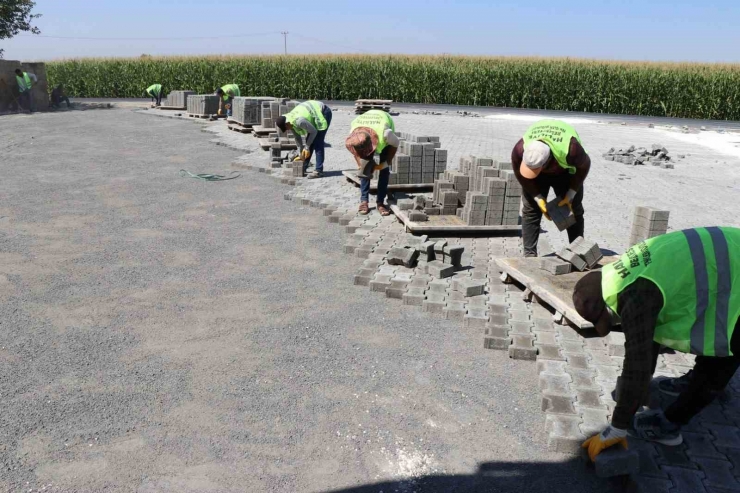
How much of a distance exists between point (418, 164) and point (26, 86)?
69.6 feet

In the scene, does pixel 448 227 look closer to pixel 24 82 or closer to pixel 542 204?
pixel 542 204

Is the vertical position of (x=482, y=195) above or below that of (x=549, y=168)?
below

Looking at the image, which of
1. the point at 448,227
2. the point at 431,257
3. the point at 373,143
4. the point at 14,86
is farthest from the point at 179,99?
the point at 431,257

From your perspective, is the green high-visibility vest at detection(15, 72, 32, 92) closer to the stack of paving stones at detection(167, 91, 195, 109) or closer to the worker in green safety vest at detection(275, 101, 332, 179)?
the stack of paving stones at detection(167, 91, 195, 109)

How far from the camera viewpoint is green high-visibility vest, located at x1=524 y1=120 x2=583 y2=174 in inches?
232

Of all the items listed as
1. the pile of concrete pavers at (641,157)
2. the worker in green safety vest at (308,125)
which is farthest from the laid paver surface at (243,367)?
the pile of concrete pavers at (641,157)

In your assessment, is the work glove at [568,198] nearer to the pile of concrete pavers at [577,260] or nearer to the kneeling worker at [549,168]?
the kneeling worker at [549,168]

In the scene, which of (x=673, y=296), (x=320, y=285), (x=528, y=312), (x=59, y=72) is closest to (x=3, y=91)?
(x=59, y=72)

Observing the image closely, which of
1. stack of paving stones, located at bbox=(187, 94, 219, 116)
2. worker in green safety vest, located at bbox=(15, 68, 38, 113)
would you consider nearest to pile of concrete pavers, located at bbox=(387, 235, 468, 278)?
stack of paving stones, located at bbox=(187, 94, 219, 116)

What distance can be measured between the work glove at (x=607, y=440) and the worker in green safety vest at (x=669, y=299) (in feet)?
0.31

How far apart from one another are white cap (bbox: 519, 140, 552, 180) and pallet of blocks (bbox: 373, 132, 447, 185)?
158 inches

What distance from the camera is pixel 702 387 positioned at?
3494mm

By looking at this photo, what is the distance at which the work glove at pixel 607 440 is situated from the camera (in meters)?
3.32

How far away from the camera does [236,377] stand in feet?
15.0
